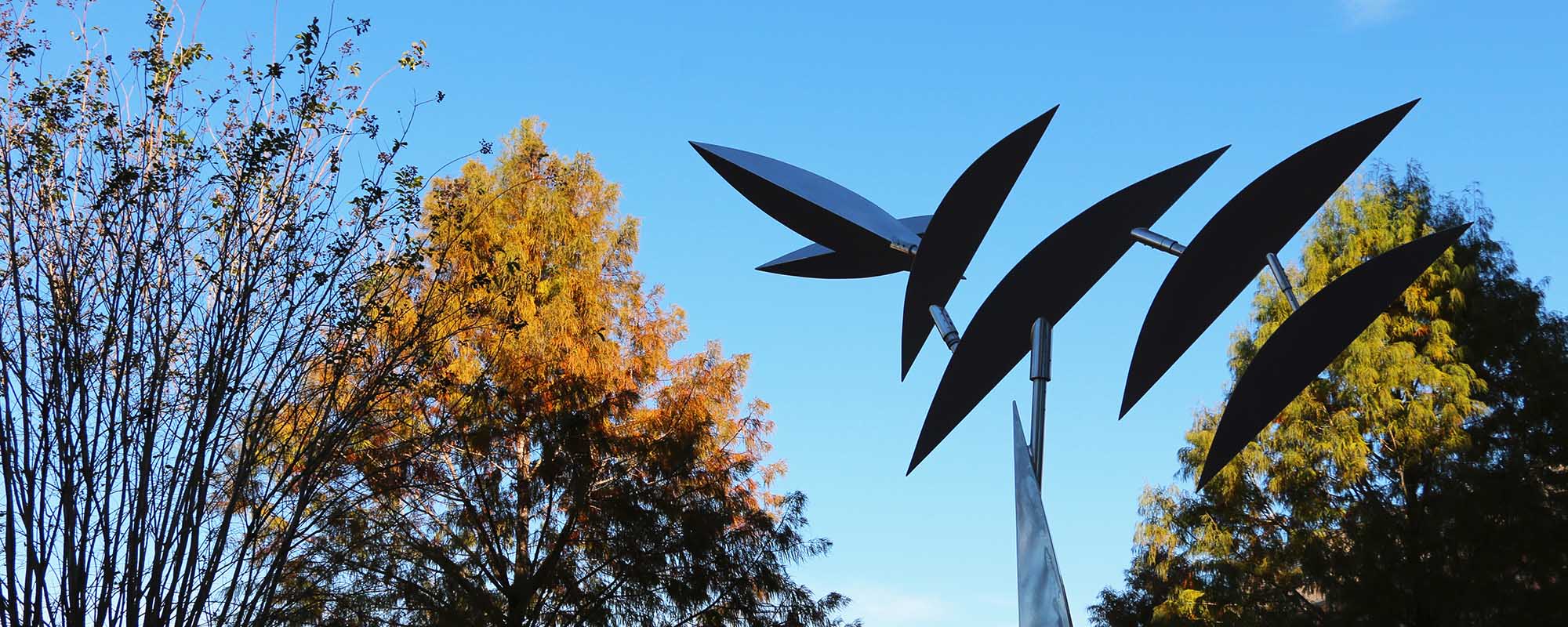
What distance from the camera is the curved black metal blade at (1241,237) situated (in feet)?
13.9

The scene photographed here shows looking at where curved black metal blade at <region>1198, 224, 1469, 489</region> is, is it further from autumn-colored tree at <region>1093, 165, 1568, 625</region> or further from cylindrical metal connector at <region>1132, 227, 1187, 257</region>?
autumn-colored tree at <region>1093, 165, 1568, 625</region>

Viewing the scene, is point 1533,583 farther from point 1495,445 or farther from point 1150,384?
point 1150,384

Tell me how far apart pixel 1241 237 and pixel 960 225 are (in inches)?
42.3

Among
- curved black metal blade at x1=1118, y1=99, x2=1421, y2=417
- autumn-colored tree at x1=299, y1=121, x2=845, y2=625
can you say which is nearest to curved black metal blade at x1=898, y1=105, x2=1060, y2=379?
curved black metal blade at x1=1118, y1=99, x2=1421, y2=417

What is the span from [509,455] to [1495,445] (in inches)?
302

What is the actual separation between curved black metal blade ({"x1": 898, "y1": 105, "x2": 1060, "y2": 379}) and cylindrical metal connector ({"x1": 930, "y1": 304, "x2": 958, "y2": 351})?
0.04 m

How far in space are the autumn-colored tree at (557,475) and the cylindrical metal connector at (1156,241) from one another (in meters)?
4.47

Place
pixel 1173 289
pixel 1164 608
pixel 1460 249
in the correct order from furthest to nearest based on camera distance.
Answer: pixel 1164 608, pixel 1460 249, pixel 1173 289

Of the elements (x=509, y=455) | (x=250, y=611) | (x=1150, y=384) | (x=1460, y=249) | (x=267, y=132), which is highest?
(x=1460, y=249)

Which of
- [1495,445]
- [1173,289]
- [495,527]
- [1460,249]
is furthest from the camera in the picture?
[1460,249]

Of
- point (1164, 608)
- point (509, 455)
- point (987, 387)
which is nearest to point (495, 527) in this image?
point (509, 455)

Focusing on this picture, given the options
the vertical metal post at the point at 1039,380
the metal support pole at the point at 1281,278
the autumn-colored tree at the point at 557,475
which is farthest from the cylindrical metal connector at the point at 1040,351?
the autumn-colored tree at the point at 557,475

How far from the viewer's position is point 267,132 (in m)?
5.11

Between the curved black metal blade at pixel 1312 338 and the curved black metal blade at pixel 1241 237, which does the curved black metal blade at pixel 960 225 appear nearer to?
the curved black metal blade at pixel 1241 237
